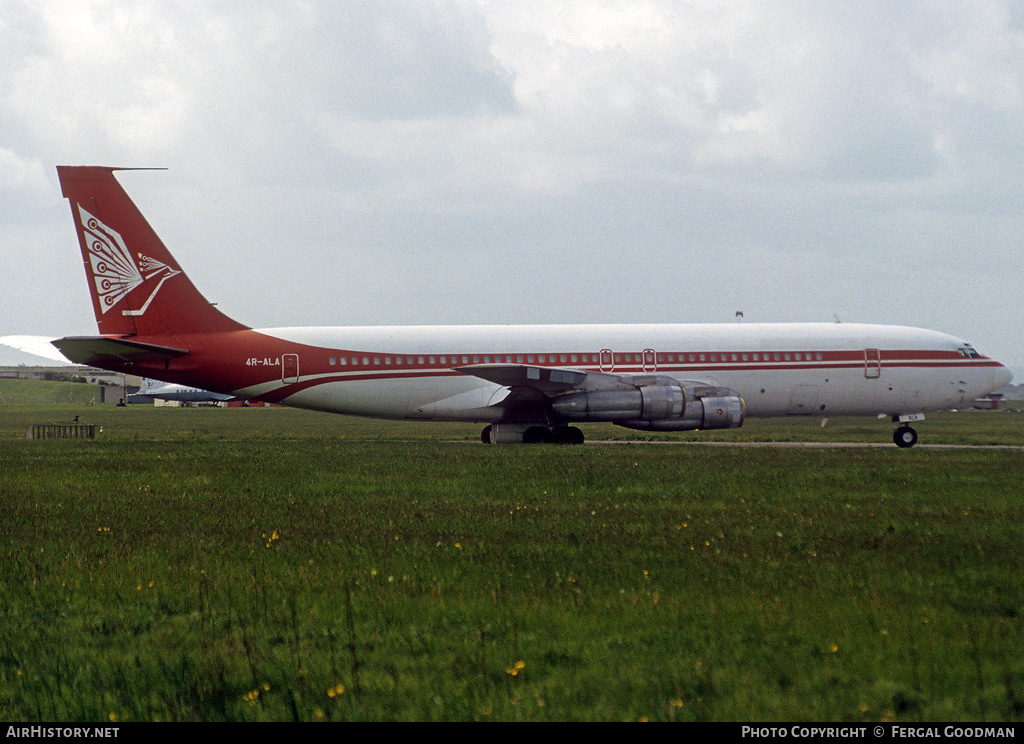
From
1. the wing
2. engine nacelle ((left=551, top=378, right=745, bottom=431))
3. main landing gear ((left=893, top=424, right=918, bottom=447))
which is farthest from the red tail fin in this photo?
main landing gear ((left=893, top=424, right=918, bottom=447))

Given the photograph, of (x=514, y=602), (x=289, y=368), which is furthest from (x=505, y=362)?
(x=514, y=602)

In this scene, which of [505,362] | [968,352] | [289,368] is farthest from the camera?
[968,352]

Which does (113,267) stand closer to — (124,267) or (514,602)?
(124,267)

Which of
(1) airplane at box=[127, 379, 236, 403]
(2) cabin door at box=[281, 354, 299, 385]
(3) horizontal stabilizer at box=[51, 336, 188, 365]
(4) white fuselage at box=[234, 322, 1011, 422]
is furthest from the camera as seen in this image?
(1) airplane at box=[127, 379, 236, 403]

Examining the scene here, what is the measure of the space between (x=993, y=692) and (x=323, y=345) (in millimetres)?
27029

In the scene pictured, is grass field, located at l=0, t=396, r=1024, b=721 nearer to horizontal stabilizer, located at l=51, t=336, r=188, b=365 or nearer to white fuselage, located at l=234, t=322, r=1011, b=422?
horizontal stabilizer, located at l=51, t=336, r=188, b=365

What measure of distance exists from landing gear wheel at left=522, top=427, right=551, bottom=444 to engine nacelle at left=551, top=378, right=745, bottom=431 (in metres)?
1.95

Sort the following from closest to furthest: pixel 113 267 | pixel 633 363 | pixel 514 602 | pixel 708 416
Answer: pixel 514 602 → pixel 113 267 → pixel 708 416 → pixel 633 363

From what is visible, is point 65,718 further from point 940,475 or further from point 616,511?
point 940,475

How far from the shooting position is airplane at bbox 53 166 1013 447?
30141 millimetres

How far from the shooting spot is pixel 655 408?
30.4 meters

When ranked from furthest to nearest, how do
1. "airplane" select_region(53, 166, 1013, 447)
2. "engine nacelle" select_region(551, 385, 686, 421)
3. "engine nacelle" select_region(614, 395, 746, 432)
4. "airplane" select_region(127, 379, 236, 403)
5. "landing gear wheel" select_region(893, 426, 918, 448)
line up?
"airplane" select_region(127, 379, 236, 403) → "landing gear wheel" select_region(893, 426, 918, 448) → "engine nacelle" select_region(614, 395, 746, 432) → "engine nacelle" select_region(551, 385, 686, 421) → "airplane" select_region(53, 166, 1013, 447)

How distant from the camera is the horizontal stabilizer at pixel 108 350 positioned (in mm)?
28703

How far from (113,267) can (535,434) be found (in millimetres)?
13557
